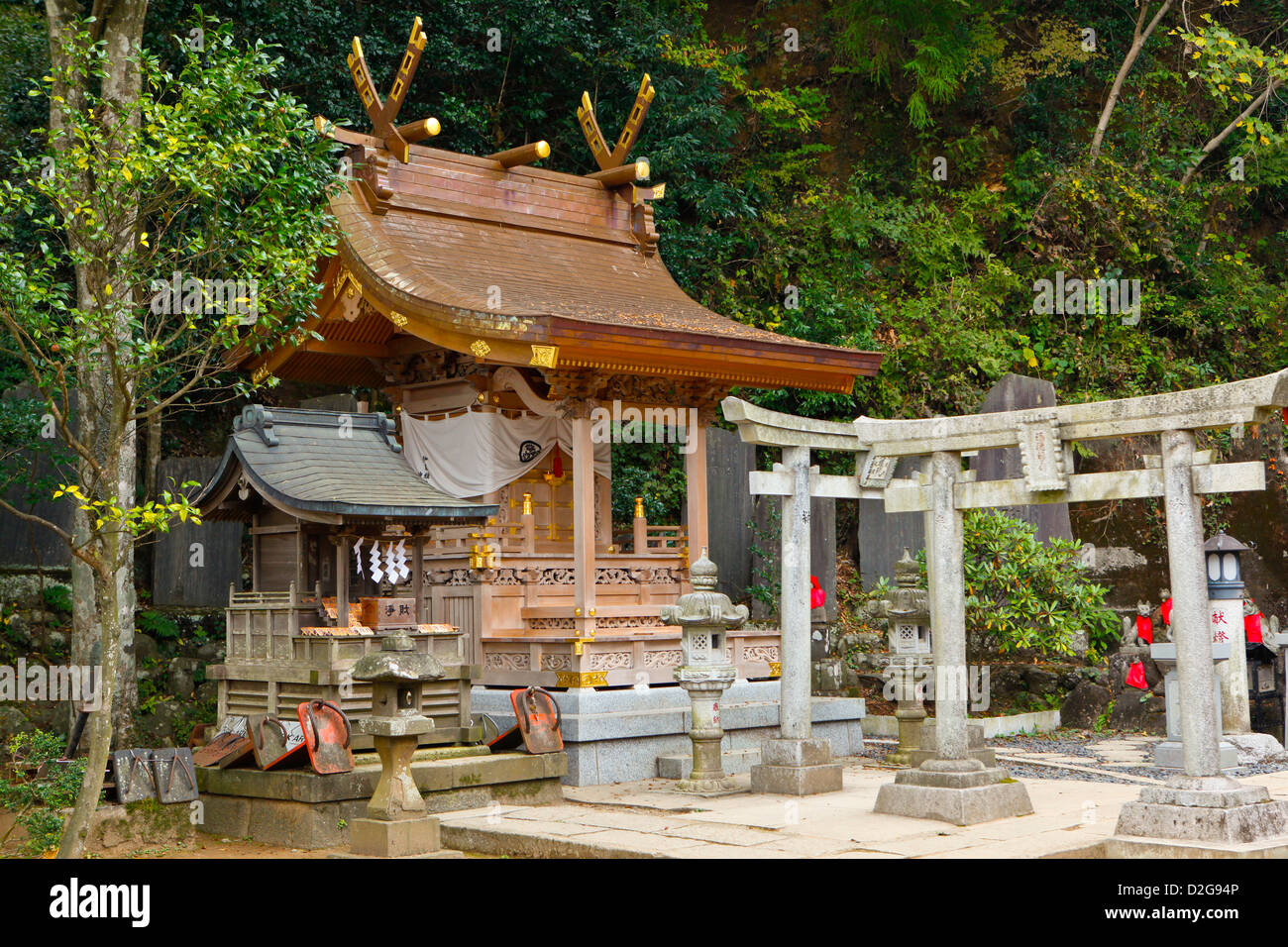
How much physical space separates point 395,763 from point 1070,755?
7.66m

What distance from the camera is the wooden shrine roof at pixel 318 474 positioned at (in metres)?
10.6

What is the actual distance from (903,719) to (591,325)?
4.78 m

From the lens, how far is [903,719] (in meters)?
11.8

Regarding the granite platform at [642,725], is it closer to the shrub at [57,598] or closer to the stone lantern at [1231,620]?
the stone lantern at [1231,620]

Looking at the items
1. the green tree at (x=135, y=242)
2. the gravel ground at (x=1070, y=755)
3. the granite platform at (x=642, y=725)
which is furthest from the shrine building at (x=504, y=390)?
the gravel ground at (x=1070, y=755)

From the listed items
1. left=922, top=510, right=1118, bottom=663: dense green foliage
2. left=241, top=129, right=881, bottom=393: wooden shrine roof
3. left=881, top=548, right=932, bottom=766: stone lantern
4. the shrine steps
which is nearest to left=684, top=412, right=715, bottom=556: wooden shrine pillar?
left=241, top=129, right=881, bottom=393: wooden shrine roof

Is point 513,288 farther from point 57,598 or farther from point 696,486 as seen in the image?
point 57,598

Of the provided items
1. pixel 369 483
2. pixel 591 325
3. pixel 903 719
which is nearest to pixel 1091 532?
pixel 903 719

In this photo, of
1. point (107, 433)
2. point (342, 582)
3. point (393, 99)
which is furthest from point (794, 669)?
point (393, 99)

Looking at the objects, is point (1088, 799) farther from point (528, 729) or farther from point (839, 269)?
point (839, 269)

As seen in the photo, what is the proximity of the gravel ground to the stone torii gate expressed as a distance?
87.3 inches

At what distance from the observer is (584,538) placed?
1228 cm

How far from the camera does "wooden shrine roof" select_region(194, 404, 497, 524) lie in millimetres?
10638

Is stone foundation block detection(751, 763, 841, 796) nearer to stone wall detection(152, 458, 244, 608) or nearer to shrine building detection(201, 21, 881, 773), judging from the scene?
shrine building detection(201, 21, 881, 773)
